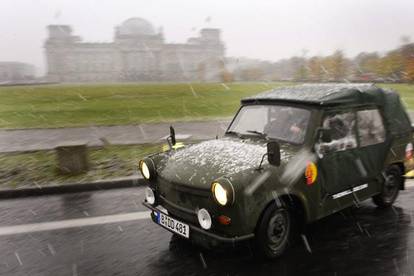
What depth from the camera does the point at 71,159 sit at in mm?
7309

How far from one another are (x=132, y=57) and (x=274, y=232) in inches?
4465

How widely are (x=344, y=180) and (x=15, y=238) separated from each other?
4.27 m

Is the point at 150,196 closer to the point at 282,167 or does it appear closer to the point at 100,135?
the point at 282,167

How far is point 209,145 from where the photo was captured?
4.54 meters

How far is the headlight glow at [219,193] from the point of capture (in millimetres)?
3371

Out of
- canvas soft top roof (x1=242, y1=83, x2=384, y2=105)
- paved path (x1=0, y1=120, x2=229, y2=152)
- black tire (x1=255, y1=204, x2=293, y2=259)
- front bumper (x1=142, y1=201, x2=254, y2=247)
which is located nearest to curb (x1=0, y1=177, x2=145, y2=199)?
canvas soft top roof (x1=242, y1=83, x2=384, y2=105)

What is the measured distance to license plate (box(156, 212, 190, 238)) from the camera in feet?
12.2

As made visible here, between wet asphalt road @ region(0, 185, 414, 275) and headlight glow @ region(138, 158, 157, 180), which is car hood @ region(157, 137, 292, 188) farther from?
wet asphalt road @ region(0, 185, 414, 275)

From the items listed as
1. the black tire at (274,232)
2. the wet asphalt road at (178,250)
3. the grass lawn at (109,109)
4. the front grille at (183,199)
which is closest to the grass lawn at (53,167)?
the wet asphalt road at (178,250)

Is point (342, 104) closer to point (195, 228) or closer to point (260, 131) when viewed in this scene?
point (260, 131)

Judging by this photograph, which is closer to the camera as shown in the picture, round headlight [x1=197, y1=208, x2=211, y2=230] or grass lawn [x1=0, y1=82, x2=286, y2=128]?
round headlight [x1=197, y1=208, x2=211, y2=230]

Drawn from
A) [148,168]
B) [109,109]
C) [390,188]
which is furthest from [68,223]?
[109,109]

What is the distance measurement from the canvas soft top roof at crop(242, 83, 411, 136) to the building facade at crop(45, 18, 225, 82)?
9589cm

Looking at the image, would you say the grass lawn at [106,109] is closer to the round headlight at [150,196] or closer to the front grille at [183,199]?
the round headlight at [150,196]
